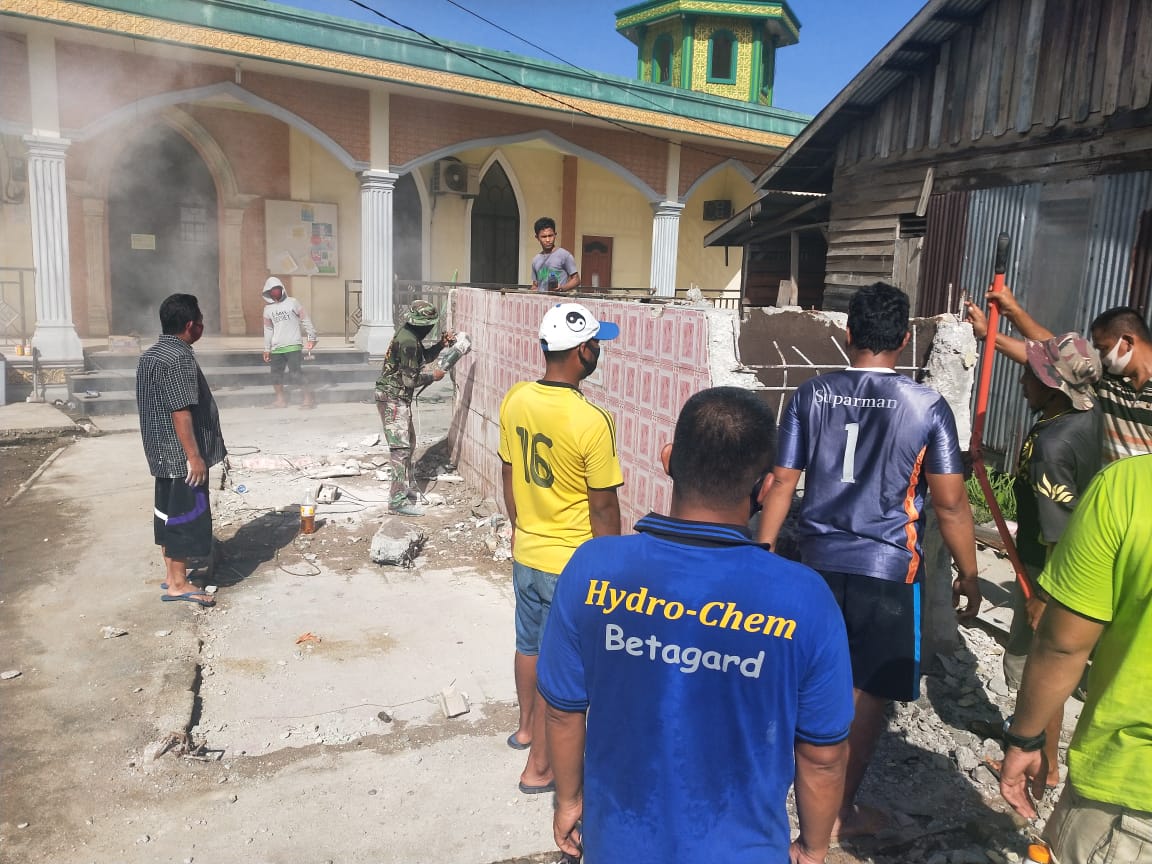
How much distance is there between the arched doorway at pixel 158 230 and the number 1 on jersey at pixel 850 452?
14264 millimetres

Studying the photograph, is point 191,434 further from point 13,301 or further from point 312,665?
→ point 13,301

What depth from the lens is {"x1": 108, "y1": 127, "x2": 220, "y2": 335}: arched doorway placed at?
14.0 meters

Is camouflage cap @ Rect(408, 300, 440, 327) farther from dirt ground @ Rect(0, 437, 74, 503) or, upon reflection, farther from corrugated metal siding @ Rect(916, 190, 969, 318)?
corrugated metal siding @ Rect(916, 190, 969, 318)

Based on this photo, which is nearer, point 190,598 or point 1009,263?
point 190,598

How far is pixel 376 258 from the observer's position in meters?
13.7

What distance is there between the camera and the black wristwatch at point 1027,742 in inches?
75.8

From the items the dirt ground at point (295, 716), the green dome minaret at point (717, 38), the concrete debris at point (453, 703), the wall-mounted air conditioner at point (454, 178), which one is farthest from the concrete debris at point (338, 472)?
the green dome minaret at point (717, 38)

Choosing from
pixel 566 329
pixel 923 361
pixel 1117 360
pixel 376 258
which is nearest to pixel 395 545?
pixel 566 329

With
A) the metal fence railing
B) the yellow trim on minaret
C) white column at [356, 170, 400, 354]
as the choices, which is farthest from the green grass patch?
the metal fence railing

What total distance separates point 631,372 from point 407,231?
1315cm

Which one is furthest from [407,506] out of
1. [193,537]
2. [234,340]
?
[234,340]

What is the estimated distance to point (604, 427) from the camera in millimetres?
3062

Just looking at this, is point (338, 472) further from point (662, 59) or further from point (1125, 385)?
point (662, 59)

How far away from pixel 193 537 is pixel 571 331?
3.16 meters
